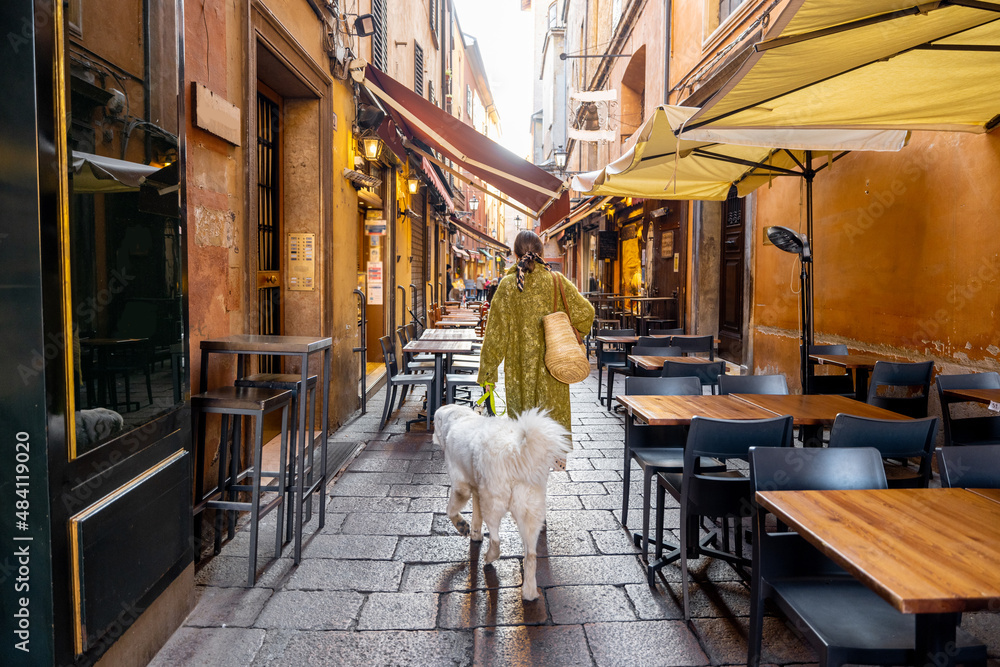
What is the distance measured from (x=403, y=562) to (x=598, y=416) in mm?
4351

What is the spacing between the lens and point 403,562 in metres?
3.37

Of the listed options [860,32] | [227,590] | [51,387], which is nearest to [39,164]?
[51,387]

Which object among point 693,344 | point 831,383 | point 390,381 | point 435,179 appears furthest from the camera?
point 435,179

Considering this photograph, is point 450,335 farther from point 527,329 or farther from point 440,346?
point 527,329

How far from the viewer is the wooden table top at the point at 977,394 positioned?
355 cm

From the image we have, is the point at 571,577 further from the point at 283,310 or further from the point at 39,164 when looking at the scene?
the point at 283,310

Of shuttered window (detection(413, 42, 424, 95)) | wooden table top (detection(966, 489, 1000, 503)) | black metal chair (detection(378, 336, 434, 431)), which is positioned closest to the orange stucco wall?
wooden table top (detection(966, 489, 1000, 503))

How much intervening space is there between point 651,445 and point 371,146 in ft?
18.4

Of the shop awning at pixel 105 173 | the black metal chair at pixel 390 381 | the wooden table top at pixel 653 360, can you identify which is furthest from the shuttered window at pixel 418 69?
the shop awning at pixel 105 173

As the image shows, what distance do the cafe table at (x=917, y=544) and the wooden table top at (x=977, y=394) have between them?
1.91m

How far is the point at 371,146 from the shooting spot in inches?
302

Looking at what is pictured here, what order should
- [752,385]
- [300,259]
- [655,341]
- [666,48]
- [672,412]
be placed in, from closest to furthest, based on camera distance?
1. [672,412]
2. [752,385]
3. [300,259]
4. [655,341]
5. [666,48]

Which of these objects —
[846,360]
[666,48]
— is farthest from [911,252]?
[666,48]

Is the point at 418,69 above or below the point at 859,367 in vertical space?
above
